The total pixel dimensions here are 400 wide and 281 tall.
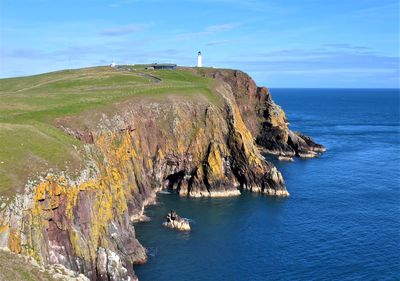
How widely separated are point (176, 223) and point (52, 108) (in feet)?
93.9

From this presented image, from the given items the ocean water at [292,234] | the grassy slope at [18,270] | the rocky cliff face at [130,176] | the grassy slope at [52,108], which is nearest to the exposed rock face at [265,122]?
the rocky cliff face at [130,176]

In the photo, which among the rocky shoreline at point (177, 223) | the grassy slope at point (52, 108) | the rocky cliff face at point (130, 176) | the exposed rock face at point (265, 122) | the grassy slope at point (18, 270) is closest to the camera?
the grassy slope at point (18, 270)

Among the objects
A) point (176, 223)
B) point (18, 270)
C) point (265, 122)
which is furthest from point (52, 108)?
point (265, 122)

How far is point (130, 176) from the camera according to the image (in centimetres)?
7844

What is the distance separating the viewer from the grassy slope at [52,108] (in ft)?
159

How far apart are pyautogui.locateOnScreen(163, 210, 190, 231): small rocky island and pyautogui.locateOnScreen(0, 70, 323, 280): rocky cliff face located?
5.39 meters

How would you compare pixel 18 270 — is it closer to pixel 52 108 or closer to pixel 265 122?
pixel 52 108

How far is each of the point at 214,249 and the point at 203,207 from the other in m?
18.6

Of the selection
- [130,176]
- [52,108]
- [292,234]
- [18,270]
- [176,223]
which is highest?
[52,108]

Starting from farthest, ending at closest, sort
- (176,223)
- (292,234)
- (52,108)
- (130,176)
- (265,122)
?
(265,122) → (130,176) → (52,108) → (176,223) → (292,234)

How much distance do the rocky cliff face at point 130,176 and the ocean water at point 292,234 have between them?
4.63 meters

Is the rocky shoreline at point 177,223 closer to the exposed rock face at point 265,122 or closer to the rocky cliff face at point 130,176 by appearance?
the rocky cliff face at point 130,176

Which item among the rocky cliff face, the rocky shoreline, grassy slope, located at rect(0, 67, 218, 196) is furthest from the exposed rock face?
the rocky shoreline

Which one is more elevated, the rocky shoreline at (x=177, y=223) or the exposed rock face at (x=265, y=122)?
the exposed rock face at (x=265, y=122)
